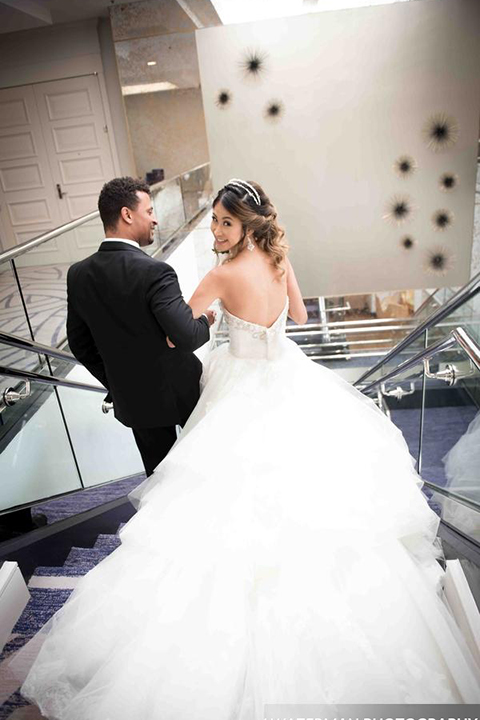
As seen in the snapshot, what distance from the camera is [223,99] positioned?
5.28 metres

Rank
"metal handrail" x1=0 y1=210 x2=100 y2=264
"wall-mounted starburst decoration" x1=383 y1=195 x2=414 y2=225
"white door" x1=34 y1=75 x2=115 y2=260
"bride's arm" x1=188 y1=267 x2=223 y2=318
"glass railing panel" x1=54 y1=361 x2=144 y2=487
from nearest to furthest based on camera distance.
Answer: "bride's arm" x1=188 y1=267 x2=223 y2=318 → "metal handrail" x1=0 y1=210 x2=100 y2=264 → "glass railing panel" x1=54 y1=361 x2=144 y2=487 → "wall-mounted starburst decoration" x1=383 y1=195 x2=414 y2=225 → "white door" x1=34 y1=75 x2=115 y2=260

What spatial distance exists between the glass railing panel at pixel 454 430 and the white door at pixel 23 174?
Result: 637cm

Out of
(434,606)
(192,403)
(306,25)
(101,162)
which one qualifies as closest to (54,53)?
(101,162)

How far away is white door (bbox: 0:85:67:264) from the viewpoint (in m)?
6.84

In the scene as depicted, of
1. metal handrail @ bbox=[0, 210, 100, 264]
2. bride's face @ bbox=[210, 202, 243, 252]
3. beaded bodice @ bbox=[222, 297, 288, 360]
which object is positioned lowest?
beaded bodice @ bbox=[222, 297, 288, 360]

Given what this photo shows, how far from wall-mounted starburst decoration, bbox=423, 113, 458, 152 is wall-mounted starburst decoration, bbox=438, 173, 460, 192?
29 cm

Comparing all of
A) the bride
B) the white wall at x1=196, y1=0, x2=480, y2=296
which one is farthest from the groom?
the white wall at x1=196, y1=0, x2=480, y2=296

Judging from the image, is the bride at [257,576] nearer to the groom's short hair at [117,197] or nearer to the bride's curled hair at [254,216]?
the bride's curled hair at [254,216]

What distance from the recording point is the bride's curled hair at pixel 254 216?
2021 millimetres

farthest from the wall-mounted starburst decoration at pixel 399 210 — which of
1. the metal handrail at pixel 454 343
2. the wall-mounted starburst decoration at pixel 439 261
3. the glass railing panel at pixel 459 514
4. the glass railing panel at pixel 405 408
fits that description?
the glass railing panel at pixel 459 514

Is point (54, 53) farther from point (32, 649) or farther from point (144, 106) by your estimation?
point (32, 649)

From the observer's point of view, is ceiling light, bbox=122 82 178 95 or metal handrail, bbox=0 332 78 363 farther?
ceiling light, bbox=122 82 178 95

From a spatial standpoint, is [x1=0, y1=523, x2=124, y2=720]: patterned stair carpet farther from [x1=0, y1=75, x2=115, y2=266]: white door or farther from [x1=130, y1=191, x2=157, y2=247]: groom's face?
[x1=0, y1=75, x2=115, y2=266]: white door

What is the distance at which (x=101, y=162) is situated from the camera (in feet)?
23.1
